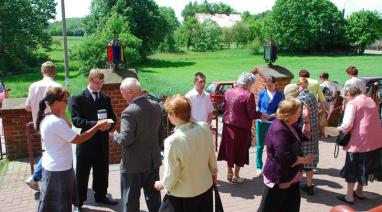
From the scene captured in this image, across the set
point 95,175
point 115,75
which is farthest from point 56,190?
point 115,75

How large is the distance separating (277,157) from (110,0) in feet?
144

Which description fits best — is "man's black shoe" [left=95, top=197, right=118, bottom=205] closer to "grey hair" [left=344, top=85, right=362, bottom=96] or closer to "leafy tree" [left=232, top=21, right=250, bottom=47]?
"grey hair" [left=344, top=85, right=362, bottom=96]

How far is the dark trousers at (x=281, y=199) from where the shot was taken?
13.5ft

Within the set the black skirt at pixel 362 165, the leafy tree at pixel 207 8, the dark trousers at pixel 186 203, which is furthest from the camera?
the leafy tree at pixel 207 8

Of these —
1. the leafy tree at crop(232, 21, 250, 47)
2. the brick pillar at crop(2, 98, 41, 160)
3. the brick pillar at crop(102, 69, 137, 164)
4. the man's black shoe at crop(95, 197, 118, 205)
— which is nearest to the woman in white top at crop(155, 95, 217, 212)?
the man's black shoe at crop(95, 197, 118, 205)

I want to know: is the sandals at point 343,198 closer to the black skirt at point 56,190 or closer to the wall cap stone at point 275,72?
the wall cap stone at point 275,72

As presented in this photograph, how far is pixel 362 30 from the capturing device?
56.6m

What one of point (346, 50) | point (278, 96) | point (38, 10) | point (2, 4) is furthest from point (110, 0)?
point (278, 96)

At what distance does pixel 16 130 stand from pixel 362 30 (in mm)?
57297

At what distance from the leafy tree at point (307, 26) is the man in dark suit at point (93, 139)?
56172 mm

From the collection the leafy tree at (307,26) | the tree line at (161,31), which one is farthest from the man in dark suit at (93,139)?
the leafy tree at (307,26)

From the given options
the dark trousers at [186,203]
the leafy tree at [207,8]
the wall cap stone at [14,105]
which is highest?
the leafy tree at [207,8]

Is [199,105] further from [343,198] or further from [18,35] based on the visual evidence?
[18,35]

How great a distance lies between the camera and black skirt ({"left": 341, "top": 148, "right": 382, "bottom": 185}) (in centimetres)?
530
